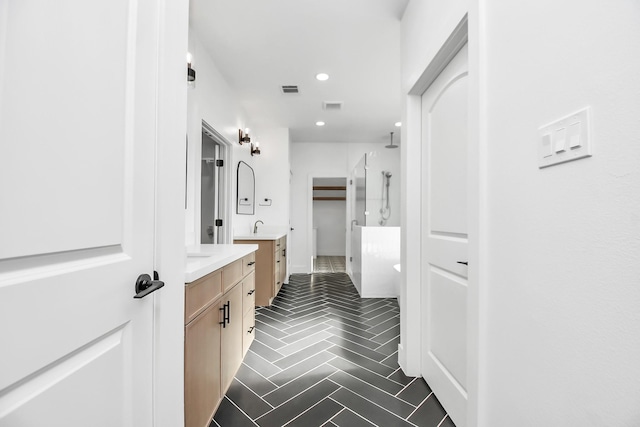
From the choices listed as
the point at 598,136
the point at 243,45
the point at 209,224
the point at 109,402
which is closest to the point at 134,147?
the point at 109,402

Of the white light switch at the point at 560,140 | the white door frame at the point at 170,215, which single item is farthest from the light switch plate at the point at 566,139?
the white door frame at the point at 170,215

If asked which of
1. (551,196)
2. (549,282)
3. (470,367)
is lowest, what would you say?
(470,367)

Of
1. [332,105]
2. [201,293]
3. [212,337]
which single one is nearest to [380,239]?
[332,105]

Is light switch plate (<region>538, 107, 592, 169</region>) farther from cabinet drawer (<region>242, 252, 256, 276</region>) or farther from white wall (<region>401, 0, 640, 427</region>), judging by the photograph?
cabinet drawer (<region>242, 252, 256, 276</region>)

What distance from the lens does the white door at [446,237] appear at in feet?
4.87

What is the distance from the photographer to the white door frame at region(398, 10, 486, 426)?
1.16 meters

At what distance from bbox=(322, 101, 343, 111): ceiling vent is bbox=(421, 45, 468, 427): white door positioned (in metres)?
2.18

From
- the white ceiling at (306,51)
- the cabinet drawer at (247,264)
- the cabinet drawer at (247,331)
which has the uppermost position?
the white ceiling at (306,51)

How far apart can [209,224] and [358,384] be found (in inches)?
98.8

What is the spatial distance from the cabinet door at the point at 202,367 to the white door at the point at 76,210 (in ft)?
1.24

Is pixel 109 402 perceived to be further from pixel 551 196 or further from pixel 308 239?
pixel 308 239

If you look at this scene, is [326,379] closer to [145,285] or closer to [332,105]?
[145,285]

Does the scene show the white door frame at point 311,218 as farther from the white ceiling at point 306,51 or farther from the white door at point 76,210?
the white door at point 76,210

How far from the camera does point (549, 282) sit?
828 millimetres
